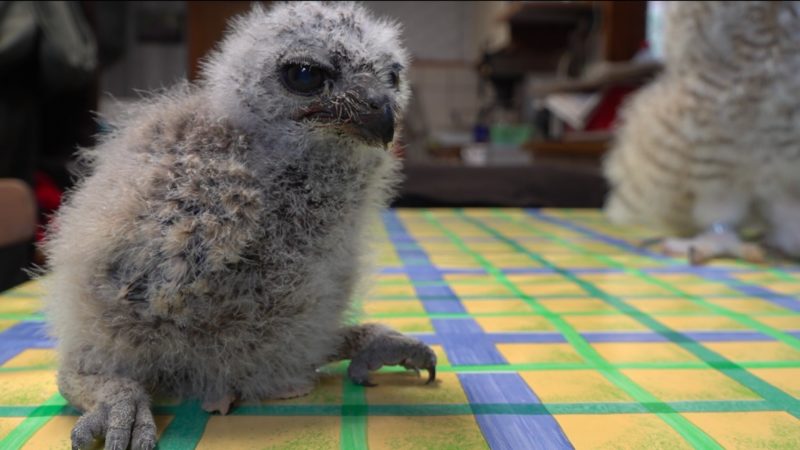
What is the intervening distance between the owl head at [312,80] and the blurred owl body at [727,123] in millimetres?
1068

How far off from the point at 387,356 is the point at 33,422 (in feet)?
1.05

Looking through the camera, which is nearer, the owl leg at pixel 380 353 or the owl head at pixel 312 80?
the owl head at pixel 312 80

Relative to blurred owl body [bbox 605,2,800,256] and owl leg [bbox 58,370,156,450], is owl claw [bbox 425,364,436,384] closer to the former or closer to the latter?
owl leg [bbox 58,370,156,450]

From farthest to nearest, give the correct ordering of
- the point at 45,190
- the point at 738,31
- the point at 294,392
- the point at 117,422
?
the point at 45,190
the point at 738,31
the point at 294,392
the point at 117,422

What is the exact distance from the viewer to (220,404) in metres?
0.56

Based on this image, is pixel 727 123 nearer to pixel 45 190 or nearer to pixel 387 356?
pixel 387 356

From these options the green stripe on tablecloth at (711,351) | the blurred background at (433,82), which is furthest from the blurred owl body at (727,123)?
the green stripe on tablecloth at (711,351)

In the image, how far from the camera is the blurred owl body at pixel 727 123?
1282mm

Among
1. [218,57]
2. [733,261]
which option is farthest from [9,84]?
[733,261]

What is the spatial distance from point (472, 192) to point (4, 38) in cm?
144

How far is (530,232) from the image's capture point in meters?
1.66

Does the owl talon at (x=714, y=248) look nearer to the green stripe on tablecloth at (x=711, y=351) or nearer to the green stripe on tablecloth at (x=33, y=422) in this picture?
the green stripe on tablecloth at (x=711, y=351)

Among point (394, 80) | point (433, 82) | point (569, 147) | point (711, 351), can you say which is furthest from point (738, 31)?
point (569, 147)

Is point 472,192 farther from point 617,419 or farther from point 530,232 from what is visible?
point 617,419
